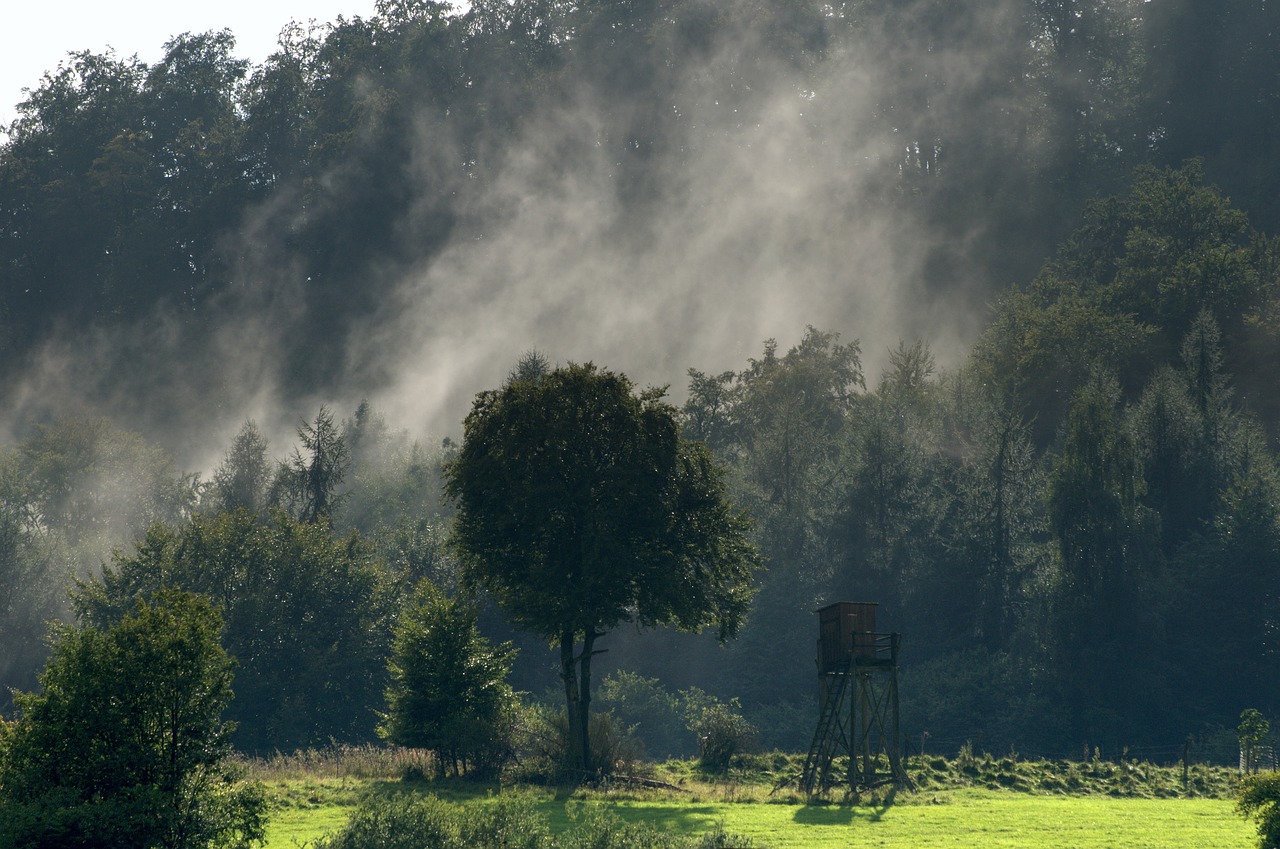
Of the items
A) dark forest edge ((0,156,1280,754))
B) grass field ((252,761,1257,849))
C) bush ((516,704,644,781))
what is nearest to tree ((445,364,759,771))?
bush ((516,704,644,781))

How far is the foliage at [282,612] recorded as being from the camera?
2918 inches

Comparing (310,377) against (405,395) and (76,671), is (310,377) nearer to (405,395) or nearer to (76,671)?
(405,395)

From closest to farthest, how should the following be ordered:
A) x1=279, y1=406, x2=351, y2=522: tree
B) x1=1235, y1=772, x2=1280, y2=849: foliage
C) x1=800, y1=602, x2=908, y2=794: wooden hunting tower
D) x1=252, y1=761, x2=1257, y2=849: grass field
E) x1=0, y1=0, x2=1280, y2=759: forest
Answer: x1=1235, y1=772, x2=1280, y2=849: foliage → x1=252, y1=761, x2=1257, y2=849: grass field → x1=800, y1=602, x2=908, y2=794: wooden hunting tower → x1=0, y1=0, x2=1280, y2=759: forest → x1=279, y1=406, x2=351, y2=522: tree

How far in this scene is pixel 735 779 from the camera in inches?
2041

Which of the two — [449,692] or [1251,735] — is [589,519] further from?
[1251,735]

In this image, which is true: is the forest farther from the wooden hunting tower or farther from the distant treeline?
the wooden hunting tower

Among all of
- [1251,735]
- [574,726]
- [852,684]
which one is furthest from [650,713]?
[1251,735]

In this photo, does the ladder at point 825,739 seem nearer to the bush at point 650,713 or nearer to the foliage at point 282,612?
the bush at point 650,713

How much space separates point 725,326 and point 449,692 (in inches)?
4732

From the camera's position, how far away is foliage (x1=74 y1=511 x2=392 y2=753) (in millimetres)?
74125

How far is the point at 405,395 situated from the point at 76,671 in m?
139

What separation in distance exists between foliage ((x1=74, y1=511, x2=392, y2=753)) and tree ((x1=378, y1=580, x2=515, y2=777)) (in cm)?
2440

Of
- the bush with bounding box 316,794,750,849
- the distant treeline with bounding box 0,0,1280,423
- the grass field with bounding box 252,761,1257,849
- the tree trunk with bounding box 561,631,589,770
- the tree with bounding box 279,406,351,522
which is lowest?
the grass field with bounding box 252,761,1257,849

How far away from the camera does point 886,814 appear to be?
41.8 meters
